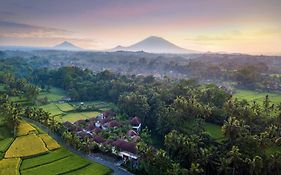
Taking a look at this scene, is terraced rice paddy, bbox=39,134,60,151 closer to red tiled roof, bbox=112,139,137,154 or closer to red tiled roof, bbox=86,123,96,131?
red tiled roof, bbox=112,139,137,154

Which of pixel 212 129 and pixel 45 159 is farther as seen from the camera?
pixel 212 129

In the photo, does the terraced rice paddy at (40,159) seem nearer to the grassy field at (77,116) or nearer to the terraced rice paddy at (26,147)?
the terraced rice paddy at (26,147)

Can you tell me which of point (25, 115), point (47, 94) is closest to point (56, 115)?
point (25, 115)

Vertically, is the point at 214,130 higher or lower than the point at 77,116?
higher

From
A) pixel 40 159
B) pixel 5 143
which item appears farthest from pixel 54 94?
pixel 40 159

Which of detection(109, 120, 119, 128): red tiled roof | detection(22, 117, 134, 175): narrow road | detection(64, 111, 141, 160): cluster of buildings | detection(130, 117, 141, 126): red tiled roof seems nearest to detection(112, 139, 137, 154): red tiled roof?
detection(64, 111, 141, 160): cluster of buildings

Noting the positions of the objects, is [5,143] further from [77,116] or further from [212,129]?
[212,129]
